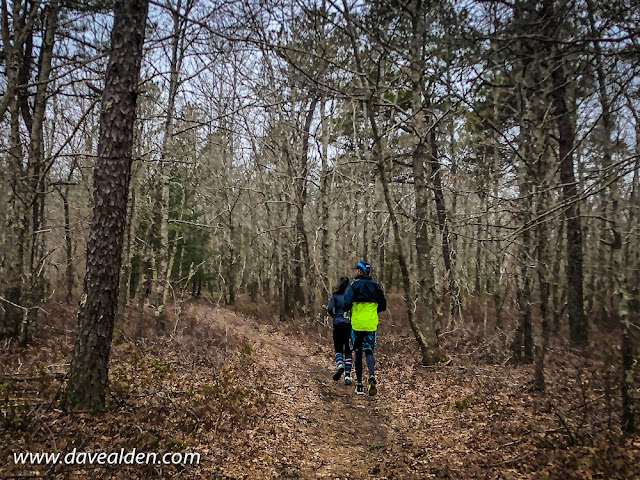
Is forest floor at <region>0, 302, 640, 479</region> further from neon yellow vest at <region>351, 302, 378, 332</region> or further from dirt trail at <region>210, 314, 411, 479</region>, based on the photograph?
neon yellow vest at <region>351, 302, 378, 332</region>

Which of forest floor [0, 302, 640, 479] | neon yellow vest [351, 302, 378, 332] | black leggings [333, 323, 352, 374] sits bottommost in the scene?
forest floor [0, 302, 640, 479]

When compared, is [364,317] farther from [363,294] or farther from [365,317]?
[363,294]

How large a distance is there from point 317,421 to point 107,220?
3909 millimetres

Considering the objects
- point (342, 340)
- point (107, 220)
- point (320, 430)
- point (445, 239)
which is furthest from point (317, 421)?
point (445, 239)

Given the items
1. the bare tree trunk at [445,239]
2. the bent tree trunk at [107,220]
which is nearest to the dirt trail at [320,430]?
the bent tree trunk at [107,220]

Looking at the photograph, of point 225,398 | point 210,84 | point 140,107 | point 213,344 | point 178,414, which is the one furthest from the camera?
point 210,84

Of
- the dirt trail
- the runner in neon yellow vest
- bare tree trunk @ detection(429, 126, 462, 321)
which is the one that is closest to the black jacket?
the runner in neon yellow vest

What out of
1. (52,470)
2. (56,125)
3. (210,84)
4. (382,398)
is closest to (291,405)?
(382,398)

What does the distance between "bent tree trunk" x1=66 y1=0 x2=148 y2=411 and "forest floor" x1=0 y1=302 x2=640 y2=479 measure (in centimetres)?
42

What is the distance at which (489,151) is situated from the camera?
1616cm

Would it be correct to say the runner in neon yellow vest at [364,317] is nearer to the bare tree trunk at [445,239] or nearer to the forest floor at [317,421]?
the forest floor at [317,421]

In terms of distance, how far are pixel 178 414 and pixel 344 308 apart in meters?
3.16

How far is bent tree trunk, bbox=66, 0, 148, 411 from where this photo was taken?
4.72 m

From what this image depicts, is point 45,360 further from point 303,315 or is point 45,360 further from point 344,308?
point 303,315
